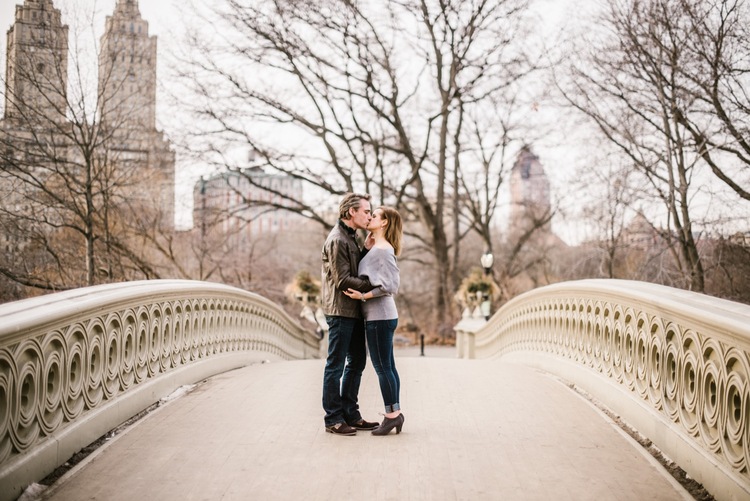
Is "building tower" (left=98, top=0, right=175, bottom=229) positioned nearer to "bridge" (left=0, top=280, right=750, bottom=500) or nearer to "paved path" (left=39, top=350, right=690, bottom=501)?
"bridge" (left=0, top=280, right=750, bottom=500)

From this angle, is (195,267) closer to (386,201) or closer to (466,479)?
(386,201)

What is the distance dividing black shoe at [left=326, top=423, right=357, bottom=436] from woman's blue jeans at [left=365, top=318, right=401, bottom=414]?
11.6 inches

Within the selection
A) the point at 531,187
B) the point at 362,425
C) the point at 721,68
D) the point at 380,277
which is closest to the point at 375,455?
the point at 362,425

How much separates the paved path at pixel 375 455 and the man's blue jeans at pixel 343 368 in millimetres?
188

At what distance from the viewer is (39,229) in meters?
13.4

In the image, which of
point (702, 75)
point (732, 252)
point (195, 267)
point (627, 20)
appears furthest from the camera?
point (195, 267)

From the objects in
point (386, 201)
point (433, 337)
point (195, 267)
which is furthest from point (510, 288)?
point (195, 267)

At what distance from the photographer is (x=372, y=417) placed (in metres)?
5.92

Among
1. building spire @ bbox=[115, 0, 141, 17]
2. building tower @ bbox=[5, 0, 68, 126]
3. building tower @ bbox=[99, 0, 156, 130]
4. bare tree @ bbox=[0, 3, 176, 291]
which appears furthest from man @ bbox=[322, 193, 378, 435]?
building spire @ bbox=[115, 0, 141, 17]

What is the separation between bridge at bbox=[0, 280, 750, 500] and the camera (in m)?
3.88

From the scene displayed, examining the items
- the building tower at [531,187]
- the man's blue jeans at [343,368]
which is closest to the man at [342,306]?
the man's blue jeans at [343,368]

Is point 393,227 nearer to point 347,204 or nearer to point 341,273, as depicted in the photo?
point 347,204

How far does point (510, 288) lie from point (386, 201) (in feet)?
30.1

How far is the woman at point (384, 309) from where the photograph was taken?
17.0 feet
